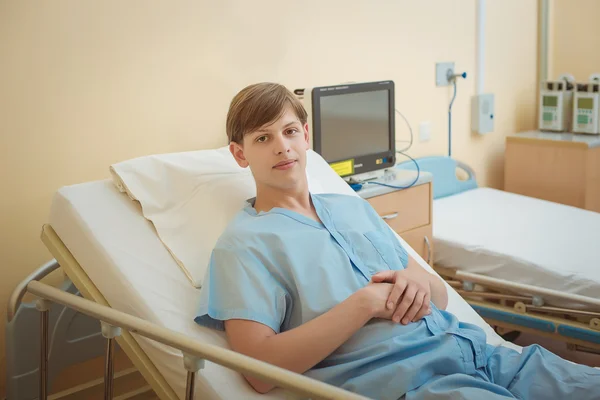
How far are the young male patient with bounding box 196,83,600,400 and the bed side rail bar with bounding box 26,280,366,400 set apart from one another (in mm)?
173

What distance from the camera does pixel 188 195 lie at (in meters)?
2.06

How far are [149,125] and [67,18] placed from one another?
19.5 inches

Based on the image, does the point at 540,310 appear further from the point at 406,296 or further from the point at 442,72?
the point at 442,72

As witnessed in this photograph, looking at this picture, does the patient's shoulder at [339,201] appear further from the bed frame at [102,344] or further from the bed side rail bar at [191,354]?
the bed side rail bar at [191,354]

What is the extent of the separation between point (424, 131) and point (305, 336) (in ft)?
7.90

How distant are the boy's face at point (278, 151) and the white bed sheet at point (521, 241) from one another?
3.98 ft

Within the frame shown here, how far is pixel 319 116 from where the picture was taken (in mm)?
2721

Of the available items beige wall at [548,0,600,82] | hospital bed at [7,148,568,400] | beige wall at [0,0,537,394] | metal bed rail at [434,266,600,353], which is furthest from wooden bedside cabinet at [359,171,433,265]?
beige wall at [548,0,600,82]


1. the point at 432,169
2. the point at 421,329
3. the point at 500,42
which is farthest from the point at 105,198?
the point at 500,42

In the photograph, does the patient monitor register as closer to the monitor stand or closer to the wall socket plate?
the monitor stand

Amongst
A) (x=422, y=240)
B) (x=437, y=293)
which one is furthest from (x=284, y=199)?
(x=422, y=240)

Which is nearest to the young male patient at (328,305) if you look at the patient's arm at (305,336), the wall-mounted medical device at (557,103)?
the patient's arm at (305,336)

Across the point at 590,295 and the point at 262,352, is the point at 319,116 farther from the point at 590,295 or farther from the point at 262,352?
the point at 262,352

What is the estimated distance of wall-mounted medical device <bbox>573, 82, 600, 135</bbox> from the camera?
3773mm
